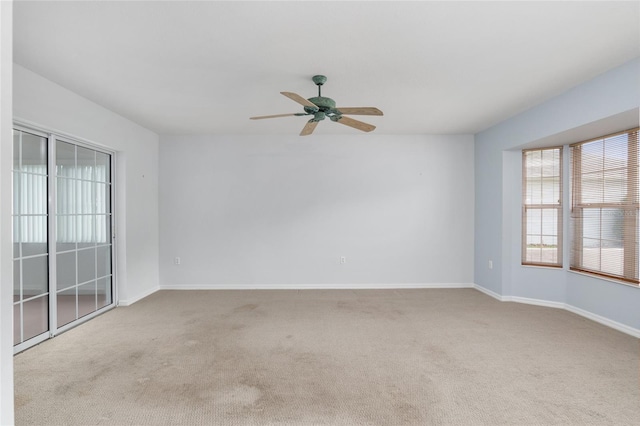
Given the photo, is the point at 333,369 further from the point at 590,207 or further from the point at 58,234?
the point at 590,207

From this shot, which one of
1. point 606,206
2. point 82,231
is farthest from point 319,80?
point 606,206

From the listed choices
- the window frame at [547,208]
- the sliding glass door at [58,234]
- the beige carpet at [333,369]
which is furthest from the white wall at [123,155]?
the window frame at [547,208]

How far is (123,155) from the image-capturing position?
14.8 ft

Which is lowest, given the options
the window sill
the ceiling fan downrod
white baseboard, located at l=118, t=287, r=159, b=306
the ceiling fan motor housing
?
white baseboard, located at l=118, t=287, r=159, b=306

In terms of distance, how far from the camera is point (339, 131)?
17.2ft

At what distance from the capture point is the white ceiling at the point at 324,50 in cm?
208

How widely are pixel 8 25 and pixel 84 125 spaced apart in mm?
3156

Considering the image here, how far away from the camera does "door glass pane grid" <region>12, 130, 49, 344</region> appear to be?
9.96ft

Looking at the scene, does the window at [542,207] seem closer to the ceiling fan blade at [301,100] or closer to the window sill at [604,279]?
the window sill at [604,279]

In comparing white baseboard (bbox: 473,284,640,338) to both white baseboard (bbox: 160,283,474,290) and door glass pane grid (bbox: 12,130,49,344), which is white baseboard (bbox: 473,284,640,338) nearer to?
white baseboard (bbox: 160,283,474,290)

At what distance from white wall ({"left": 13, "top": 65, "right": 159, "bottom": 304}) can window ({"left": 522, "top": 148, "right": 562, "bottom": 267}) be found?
18.2 ft

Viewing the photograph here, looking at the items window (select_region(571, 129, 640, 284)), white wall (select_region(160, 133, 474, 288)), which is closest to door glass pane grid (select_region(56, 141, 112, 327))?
white wall (select_region(160, 133, 474, 288))

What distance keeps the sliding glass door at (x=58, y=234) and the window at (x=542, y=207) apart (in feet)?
18.7

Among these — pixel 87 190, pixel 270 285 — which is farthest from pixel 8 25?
pixel 270 285
